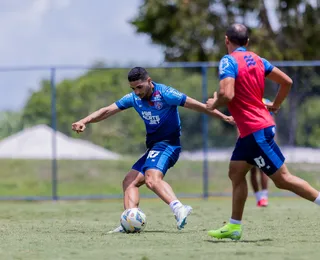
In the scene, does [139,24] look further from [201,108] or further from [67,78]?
[201,108]

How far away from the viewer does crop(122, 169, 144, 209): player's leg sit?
10875 millimetres

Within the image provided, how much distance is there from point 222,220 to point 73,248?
431 cm

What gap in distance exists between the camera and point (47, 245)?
9.26 m

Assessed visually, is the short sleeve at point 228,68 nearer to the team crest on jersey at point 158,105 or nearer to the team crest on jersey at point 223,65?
the team crest on jersey at point 223,65

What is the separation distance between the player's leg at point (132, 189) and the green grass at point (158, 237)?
383 mm

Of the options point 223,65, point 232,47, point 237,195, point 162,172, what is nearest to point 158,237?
point 162,172

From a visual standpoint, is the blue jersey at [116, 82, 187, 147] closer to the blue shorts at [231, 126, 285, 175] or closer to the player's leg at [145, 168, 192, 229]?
the player's leg at [145, 168, 192, 229]

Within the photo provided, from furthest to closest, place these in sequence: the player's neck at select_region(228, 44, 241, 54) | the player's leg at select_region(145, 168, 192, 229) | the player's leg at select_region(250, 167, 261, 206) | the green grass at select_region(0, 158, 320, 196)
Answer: the green grass at select_region(0, 158, 320, 196) < the player's leg at select_region(250, 167, 261, 206) < the player's leg at select_region(145, 168, 192, 229) < the player's neck at select_region(228, 44, 241, 54)

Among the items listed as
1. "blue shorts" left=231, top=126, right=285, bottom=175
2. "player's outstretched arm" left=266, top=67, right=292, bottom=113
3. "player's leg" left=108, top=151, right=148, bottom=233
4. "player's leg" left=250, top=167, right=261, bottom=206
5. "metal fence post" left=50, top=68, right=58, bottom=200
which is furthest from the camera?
"metal fence post" left=50, top=68, right=58, bottom=200

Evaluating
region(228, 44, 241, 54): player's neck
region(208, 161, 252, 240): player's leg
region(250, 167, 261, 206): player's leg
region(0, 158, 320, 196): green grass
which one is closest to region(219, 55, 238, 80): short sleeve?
region(228, 44, 241, 54): player's neck

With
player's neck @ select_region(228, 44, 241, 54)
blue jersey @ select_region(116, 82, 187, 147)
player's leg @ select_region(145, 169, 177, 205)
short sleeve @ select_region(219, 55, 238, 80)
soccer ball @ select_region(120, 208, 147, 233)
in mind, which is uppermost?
player's neck @ select_region(228, 44, 241, 54)

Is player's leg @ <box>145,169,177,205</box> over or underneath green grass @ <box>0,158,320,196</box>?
over

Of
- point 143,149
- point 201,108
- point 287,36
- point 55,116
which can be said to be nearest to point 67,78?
point 55,116

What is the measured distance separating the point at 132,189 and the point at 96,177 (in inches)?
353
